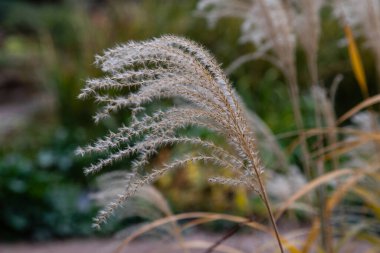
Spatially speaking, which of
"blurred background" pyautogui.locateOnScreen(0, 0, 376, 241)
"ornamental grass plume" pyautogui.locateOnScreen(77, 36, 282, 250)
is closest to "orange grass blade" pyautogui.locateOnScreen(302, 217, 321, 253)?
"ornamental grass plume" pyautogui.locateOnScreen(77, 36, 282, 250)

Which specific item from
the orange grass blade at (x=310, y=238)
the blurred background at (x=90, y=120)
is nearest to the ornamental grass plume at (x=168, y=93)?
the orange grass blade at (x=310, y=238)

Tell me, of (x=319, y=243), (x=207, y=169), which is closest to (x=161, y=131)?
(x=319, y=243)

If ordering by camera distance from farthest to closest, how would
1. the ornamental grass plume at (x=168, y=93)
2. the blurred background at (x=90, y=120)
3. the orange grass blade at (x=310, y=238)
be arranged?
1. the blurred background at (x=90, y=120)
2. the orange grass blade at (x=310, y=238)
3. the ornamental grass plume at (x=168, y=93)

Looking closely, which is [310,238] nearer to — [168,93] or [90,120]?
[168,93]

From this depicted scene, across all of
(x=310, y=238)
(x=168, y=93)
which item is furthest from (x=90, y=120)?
(x=168, y=93)

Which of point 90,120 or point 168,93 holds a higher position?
point 90,120

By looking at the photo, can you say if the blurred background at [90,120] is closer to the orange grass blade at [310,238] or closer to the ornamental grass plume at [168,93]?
the orange grass blade at [310,238]

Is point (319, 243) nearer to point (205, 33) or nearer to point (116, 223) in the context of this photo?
point (116, 223)

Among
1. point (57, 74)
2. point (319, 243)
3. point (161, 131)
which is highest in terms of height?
point (57, 74)
